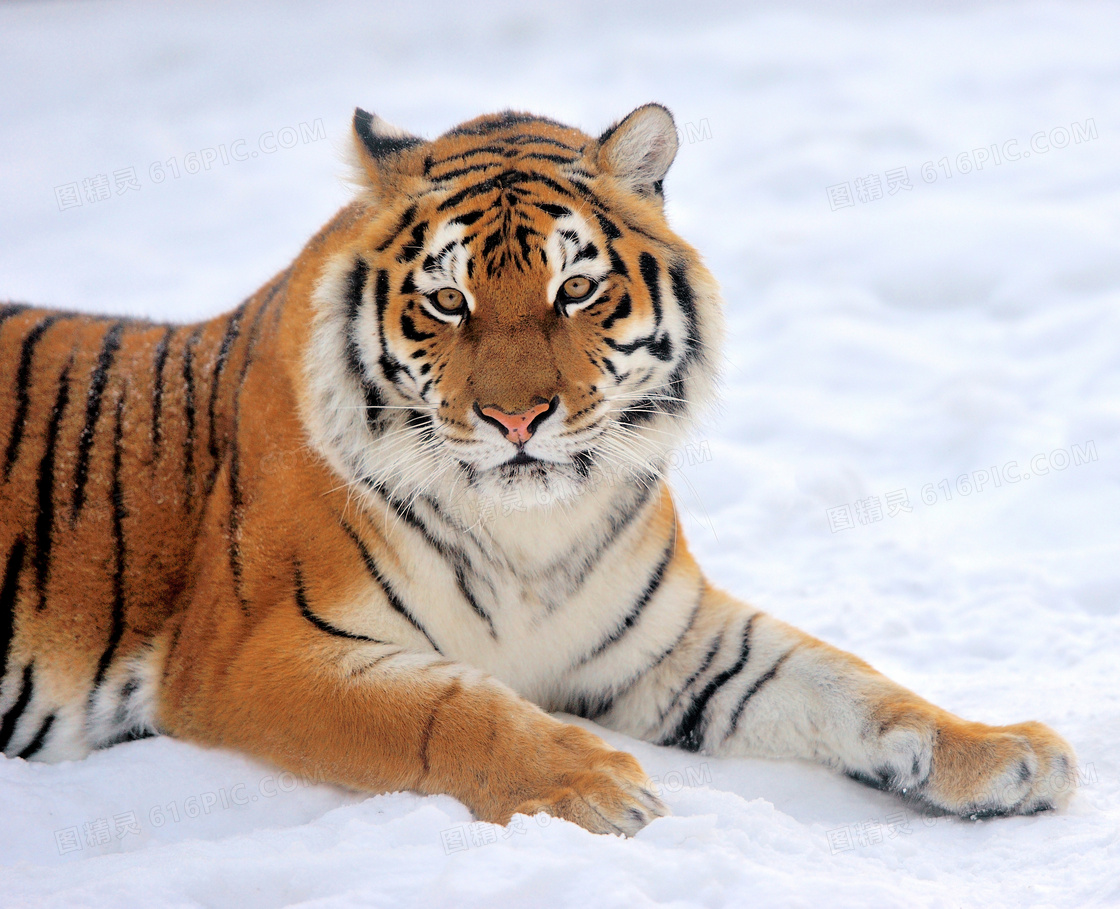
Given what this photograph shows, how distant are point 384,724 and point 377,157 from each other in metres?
1.01

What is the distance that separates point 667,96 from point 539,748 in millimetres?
5824

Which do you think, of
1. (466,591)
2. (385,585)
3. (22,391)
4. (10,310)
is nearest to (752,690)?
(466,591)

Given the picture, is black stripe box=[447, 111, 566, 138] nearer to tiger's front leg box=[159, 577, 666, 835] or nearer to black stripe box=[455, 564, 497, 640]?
black stripe box=[455, 564, 497, 640]

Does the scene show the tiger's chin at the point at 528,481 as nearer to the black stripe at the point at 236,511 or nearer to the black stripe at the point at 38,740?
the black stripe at the point at 236,511

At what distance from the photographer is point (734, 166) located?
6.00 metres

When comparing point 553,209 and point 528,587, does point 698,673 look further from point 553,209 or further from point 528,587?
point 553,209

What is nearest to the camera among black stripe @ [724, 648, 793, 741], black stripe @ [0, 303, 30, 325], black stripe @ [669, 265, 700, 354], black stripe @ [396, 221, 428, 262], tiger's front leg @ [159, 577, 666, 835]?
tiger's front leg @ [159, 577, 666, 835]

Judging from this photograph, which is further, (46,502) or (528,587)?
(46,502)

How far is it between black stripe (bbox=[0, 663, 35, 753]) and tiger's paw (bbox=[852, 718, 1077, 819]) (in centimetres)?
157

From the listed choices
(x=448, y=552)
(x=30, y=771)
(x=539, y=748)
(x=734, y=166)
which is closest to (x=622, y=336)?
(x=448, y=552)

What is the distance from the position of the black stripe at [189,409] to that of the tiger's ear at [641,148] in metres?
0.94

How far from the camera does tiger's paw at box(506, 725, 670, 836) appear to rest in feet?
5.34

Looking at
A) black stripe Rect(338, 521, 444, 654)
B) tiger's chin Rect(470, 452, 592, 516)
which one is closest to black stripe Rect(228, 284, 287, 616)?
black stripe Rect(338, 521, 444, 654)

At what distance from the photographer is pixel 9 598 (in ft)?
7.12
